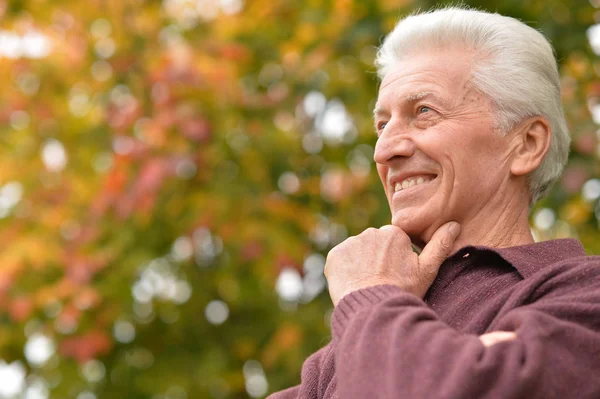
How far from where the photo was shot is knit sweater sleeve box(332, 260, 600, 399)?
153 cm

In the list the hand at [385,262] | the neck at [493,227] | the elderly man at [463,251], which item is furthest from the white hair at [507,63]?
the hand at [385,262]

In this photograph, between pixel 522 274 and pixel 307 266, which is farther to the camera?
pixel 307 266

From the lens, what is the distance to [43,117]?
6027 millimetres

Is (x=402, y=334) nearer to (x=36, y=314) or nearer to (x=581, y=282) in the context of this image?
(x=581, y=282)

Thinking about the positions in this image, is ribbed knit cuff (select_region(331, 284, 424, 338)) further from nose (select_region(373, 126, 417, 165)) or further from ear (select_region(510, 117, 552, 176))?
ear (select_region(510, 117, 552, 176))

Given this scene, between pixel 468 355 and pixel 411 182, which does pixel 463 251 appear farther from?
pixel 468 355

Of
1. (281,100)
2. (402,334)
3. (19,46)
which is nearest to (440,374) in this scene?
(402,334)

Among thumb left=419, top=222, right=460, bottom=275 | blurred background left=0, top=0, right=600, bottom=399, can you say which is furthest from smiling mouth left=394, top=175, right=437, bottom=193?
blurred background left=0, top=0, right=600, bottom=399

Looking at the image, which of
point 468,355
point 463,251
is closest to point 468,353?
point 468,355

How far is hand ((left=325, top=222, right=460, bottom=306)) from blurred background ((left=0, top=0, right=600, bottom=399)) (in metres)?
2.81

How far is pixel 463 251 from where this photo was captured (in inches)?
81.5

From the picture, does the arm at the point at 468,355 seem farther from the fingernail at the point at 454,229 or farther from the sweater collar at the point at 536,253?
the fingernail at the point at 454,229

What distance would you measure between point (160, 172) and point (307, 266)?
1.08 m

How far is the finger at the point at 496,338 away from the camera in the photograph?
159 centimetres
